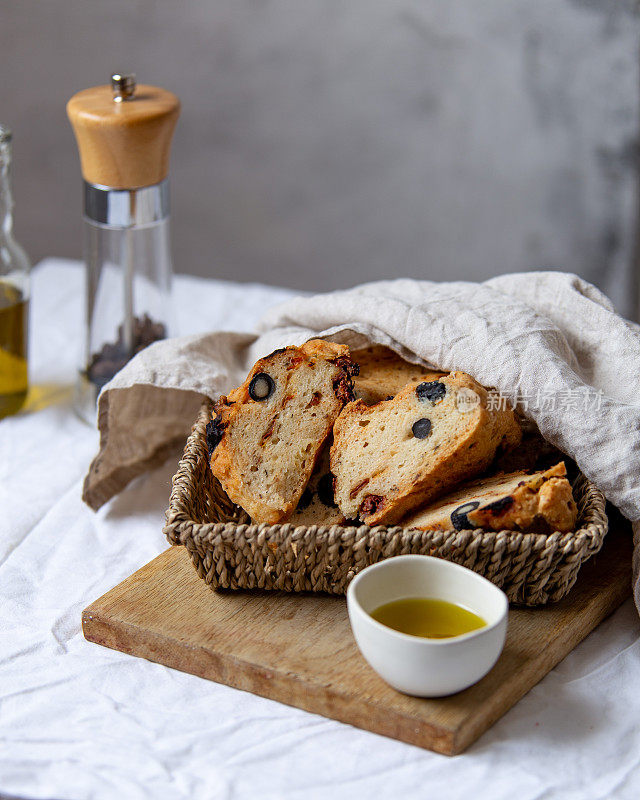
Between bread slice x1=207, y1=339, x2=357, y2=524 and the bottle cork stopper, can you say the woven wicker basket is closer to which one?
bread slice x1=207, y1=339, x2=357, y2=524

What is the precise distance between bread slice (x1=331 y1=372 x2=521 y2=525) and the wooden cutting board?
0.19 metres

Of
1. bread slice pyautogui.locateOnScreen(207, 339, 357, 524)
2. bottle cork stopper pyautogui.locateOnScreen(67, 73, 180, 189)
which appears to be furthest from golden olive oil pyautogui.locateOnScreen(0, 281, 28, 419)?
bread slice pyautogui.locateOnScreen(207, 339, 357, 524)

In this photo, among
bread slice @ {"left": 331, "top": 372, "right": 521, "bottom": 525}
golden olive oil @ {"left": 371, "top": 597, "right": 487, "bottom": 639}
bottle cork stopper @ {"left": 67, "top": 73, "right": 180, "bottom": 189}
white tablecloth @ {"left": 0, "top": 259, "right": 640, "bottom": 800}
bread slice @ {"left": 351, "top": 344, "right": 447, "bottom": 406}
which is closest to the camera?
white tablecloth @ {"left": 0, "top": 259, "right": 640, "bottom": 800}

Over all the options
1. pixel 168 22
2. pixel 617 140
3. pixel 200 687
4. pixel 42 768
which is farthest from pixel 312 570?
pixel 168 22

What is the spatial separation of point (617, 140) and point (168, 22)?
6.15 ft

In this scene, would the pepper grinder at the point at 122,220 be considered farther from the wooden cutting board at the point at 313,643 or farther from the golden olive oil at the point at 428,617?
the golden olive oil at the point at 428,617

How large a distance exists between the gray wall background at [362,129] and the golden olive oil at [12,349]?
2177 millimetres

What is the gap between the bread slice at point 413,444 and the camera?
4.97 feet

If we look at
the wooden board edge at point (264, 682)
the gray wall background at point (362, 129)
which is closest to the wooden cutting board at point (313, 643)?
the wooden board edge at point (264, 682)

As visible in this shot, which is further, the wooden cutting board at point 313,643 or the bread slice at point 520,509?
the bread slice at point 520,509

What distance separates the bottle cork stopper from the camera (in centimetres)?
195

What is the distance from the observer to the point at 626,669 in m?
1.45

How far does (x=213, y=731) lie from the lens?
131 centimetres

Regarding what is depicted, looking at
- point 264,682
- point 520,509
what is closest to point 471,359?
point 520,509
